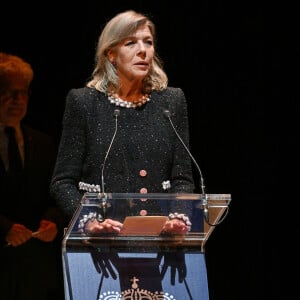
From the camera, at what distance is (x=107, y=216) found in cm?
223

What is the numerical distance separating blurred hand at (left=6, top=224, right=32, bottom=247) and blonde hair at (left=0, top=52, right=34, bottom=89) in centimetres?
62

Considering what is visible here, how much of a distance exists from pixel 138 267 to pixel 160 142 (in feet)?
1.69

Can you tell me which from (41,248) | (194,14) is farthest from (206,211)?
(194,14)

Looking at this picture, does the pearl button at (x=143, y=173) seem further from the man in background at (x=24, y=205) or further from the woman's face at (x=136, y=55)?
the man in background at (x=24, y=205)

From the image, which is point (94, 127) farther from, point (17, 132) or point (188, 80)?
point (188, 80)

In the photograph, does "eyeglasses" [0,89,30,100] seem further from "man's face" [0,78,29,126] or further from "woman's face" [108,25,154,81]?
"woman's face" [108,25,154,81]

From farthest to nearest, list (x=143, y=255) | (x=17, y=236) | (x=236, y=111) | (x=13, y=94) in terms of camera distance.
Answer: (x=236, y=111)
(x=13, y=94)
(x=17, y=236)
(x=143, y=255)

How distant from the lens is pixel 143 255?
7.83ft

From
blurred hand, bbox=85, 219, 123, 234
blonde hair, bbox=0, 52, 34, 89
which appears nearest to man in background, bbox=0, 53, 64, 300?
blonde hair, bbox=0, 52, 34, 89

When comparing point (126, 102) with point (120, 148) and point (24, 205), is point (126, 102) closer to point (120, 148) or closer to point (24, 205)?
point (120, 148)

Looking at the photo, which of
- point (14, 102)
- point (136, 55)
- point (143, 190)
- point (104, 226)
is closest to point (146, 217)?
point (104, 226)

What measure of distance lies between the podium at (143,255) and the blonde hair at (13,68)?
1.19 meters

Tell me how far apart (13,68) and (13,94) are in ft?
0.42

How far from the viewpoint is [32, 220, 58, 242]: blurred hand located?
3.19 meters
